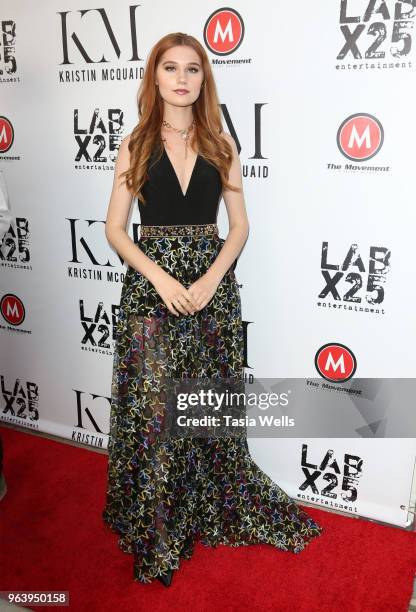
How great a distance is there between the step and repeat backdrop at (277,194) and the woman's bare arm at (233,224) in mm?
206

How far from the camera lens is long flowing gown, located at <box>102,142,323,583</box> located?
2.08m

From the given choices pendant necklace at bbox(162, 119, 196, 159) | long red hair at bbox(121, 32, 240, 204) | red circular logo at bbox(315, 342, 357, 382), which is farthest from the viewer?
red circular logo at bbox(315, 342, 357, 382)

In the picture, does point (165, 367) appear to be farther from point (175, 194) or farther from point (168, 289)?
point (175, 194)

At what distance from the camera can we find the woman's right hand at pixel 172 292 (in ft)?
6.47

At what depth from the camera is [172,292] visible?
197cm

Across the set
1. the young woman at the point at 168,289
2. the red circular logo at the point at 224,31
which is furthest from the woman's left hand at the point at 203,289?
the red circular logo at the point at 224,31

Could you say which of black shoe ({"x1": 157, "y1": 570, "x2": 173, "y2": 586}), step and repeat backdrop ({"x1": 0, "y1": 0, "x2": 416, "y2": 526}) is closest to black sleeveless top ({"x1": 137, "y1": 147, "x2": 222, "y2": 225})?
step and repeat backdrop ({"x1": 0, "y1": 0, "x2": 416, "y2": 526})

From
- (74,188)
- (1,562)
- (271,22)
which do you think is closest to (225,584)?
(1,562)

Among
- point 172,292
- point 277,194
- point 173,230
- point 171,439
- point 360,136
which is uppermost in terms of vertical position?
point 360,136

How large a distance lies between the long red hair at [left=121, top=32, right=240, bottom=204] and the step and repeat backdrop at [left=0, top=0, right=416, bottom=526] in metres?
0.29

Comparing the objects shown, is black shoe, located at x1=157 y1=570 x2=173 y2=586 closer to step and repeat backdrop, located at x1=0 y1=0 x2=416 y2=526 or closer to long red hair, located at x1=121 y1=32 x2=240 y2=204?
step and repeat backdrop, located at x1=0 y1=0 x2=416 y2=526

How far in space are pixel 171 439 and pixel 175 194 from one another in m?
0.88

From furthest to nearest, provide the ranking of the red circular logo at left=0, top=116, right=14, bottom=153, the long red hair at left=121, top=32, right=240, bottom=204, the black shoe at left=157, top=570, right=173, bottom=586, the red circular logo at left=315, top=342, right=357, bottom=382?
the red circular logo at left=0, top=116, right=14, bottom=153 < the red circular logo at left=315, top=342, right=357, bottom=382 < the black shoe at left=157, top=570, right=173, bottom=586 < the long red hair at left=121, top=32, right=240, bottom=204

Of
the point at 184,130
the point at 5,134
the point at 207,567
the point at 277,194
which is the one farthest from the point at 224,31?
the point at 207,567
